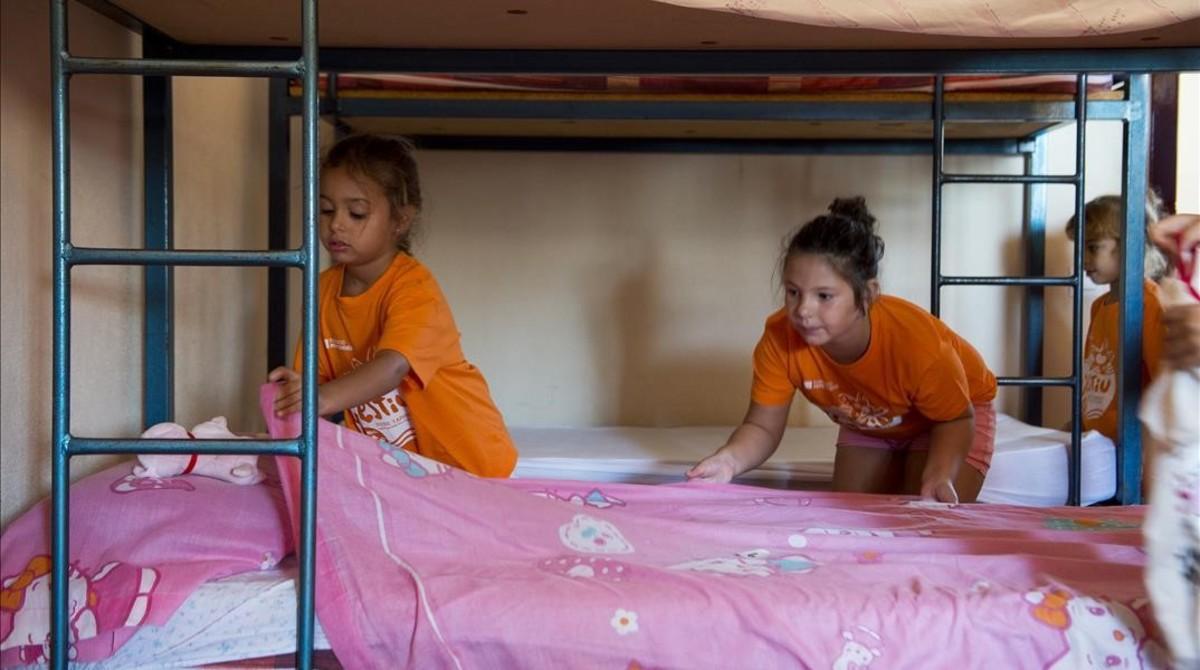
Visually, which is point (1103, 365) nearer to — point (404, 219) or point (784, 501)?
point (784, 501)

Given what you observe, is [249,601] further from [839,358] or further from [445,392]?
[839,358]

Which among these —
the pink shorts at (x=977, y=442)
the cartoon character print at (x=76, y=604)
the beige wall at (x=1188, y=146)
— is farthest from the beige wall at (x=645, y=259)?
the cartoon character print at (x=76, y=604)

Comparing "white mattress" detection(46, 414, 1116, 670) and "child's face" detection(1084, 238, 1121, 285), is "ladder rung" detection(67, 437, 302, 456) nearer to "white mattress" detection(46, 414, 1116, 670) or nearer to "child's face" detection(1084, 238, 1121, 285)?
"white mattress" detection(46, 414, 1116, 670)

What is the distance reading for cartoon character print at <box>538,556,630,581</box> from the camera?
6.21ft

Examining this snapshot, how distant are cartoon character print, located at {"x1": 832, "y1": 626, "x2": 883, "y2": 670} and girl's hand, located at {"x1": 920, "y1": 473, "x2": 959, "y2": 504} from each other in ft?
3.38

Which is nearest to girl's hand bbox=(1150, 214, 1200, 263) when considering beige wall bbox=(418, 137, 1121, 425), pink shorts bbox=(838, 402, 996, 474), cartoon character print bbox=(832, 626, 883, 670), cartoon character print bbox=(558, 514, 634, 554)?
cartoon character print bbox=(832, 626, 883, 670)

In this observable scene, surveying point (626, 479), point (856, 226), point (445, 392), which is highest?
point (856, 226)

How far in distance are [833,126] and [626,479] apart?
4.95 feet

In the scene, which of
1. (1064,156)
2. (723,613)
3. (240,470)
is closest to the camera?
(723,613)

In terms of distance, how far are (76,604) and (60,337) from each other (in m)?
0.42

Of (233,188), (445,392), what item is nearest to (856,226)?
(445,392)

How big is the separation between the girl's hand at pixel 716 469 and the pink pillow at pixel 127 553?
1033 mm

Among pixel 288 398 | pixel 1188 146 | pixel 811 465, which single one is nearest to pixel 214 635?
pixel 288 398

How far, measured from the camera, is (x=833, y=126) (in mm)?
4203
